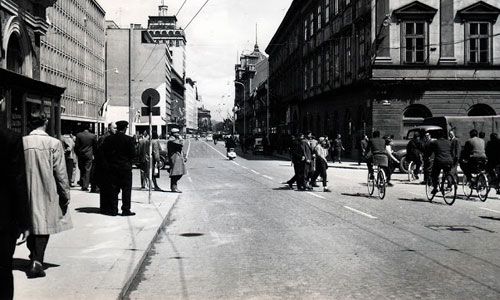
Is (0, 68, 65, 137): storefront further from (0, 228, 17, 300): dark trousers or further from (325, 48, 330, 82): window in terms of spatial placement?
(325, 48, 330, 82): window

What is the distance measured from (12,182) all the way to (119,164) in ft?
21.8

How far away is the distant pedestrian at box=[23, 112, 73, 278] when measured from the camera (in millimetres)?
5789

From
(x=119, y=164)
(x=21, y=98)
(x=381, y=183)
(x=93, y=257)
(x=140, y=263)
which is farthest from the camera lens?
(x=21, y=98)

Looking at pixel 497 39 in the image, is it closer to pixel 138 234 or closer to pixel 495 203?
pixel 495 203

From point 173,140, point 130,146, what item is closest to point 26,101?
point 173,140

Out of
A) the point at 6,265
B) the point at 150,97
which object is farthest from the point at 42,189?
the point at 150,97

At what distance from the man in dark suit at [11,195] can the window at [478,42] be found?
33491mm

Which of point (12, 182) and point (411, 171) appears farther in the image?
point (411, 171)

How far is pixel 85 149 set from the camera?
1545 cm

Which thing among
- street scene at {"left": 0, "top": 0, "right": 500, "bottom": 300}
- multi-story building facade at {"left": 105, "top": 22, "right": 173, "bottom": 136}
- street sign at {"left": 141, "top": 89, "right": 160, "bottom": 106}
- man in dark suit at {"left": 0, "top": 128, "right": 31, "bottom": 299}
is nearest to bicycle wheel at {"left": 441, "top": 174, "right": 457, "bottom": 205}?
street scene at {"left": 0, "top": 0, "right": 500, "bottom": 300}

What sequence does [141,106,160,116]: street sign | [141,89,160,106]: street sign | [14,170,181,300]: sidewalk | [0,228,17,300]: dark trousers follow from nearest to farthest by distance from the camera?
[0,228,17,300]: dark trousers → [14,170,181,300]: sidewalk → [141,106,160,116]: street sign → [141,89,160,106]: street sign

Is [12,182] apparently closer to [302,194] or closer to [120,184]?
[120,184]

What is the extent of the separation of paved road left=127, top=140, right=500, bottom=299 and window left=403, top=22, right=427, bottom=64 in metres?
20.9

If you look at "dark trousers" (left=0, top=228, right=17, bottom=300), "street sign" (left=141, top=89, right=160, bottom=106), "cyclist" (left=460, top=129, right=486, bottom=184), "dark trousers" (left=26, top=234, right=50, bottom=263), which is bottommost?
"dark trousers" (left=26, top=234, right=50, bottom=263)
